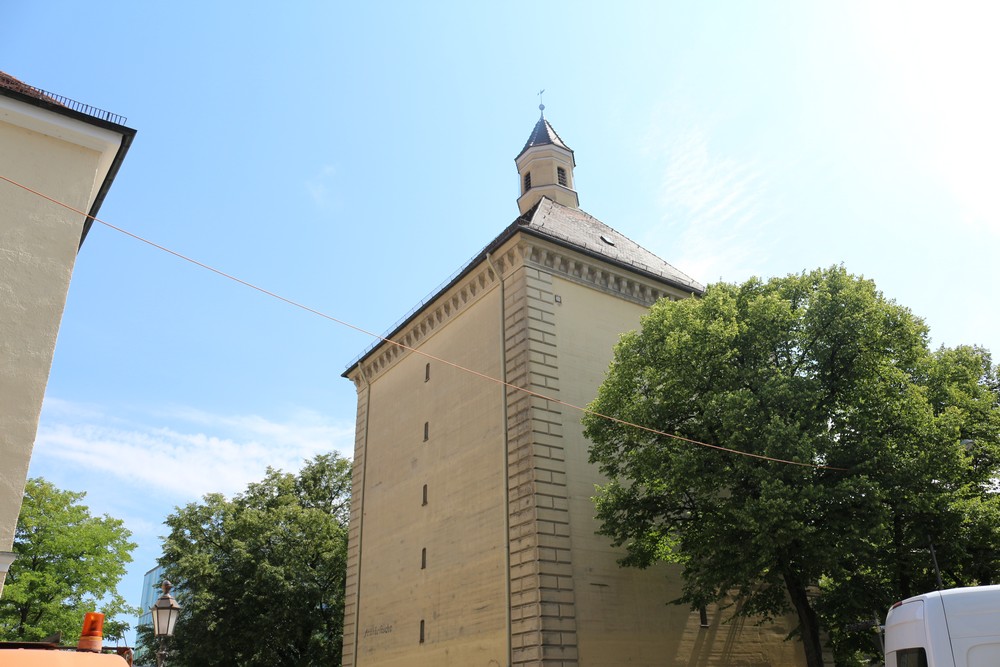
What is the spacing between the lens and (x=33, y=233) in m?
14.1

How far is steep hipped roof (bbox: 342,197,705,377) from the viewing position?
950 inches

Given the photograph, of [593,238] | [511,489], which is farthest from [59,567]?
[593,238]

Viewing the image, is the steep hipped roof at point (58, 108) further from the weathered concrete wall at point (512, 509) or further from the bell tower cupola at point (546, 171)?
the bell tower cupola at point (546, 171)

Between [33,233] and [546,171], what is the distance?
2426 cm

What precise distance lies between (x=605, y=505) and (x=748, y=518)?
13.9 feet

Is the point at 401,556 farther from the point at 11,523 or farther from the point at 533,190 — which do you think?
the point at 533,190

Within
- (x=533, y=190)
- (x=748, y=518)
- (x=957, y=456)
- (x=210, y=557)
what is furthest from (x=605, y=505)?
(x=210, y=557)

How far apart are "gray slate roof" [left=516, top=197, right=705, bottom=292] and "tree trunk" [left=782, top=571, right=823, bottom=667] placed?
37.8ft

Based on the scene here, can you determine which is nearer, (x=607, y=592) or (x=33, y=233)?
(x=33, y=233)

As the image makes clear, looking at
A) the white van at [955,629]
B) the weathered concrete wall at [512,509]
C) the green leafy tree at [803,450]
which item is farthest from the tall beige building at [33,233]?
the white van at [955,629]

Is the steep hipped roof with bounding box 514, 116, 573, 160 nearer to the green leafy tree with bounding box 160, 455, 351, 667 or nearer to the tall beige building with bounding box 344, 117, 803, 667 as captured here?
the tall beige building with bounding box 344, 117, 803, 667

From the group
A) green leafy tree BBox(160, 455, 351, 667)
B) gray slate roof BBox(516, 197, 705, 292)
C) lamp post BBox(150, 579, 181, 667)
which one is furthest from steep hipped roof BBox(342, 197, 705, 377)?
lamp post BBox(150, 579, 181, 667)

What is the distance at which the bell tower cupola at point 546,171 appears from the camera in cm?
3422

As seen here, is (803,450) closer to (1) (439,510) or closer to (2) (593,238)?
(1) (439,510)
